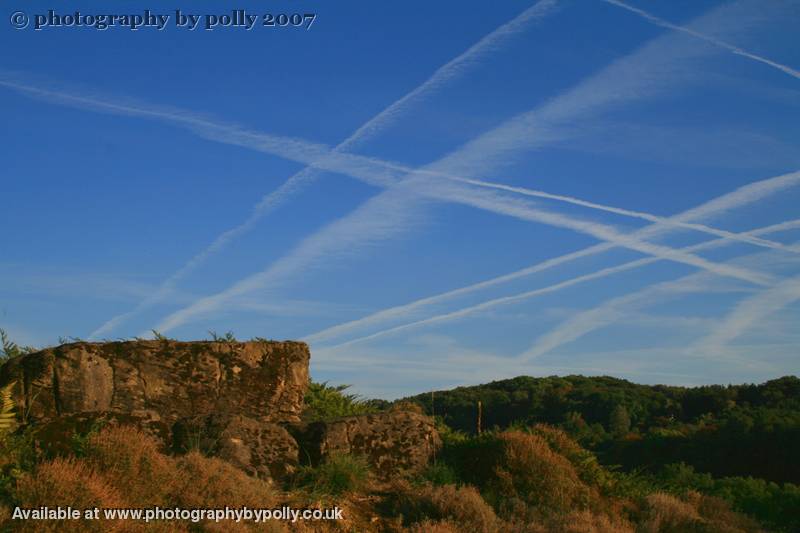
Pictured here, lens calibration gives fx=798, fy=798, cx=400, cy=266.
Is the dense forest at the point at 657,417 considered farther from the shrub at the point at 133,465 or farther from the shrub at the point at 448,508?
the shrub at the point at 133,465

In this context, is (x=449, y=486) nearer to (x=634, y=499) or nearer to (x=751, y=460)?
(x=634, y=499)

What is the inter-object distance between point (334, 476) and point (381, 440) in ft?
3.78

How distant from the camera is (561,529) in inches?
394

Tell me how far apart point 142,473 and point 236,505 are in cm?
105

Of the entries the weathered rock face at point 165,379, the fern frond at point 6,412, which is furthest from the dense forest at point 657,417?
the fern frond at point 6,412

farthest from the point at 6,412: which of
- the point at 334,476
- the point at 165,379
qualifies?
the point at 334,476

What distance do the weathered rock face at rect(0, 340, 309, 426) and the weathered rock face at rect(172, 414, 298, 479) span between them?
0.39 m

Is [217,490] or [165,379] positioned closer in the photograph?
[217,490]

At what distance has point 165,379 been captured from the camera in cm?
1109

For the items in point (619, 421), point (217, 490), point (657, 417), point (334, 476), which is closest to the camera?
point (217, 490)

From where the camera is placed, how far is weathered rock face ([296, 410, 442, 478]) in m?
10.6

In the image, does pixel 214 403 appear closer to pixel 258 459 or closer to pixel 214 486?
pixel 258 459

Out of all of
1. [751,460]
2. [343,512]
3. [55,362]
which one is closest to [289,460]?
[343,512]

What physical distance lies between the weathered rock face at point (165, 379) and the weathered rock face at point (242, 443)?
395mm
